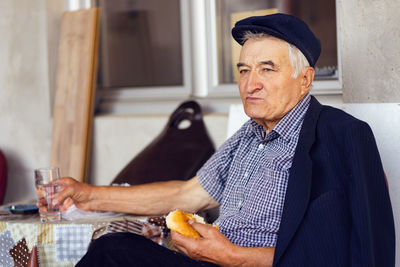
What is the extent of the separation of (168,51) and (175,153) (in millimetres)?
933

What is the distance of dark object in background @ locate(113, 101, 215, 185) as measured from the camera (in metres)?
3.08

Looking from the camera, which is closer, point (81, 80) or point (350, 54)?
point (350, 54)

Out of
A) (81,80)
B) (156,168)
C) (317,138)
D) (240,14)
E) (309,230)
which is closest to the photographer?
(309,230)

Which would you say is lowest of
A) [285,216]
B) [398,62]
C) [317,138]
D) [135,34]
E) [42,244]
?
[42,244]

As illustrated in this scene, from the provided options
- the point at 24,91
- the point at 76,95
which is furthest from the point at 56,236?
the point at 24,91

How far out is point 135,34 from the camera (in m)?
3.95

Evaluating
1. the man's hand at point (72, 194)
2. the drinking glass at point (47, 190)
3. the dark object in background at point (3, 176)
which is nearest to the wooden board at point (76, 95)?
the dark object in background at point (3, 176)

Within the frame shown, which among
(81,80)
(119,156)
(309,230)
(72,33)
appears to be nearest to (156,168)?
(119,156)

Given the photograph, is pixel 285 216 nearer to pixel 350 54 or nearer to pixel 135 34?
pixel 350 54

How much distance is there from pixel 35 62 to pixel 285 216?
2753 mm

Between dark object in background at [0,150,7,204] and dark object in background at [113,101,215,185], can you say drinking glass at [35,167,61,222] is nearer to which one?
dark object in background at [113,101,215,185]

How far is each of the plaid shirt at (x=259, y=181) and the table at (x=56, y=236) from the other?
0.99ft

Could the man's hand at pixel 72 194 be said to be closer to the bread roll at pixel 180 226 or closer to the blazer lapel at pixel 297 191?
the bread roll at pixel 180 226

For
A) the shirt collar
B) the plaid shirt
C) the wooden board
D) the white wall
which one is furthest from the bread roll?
the white wall
